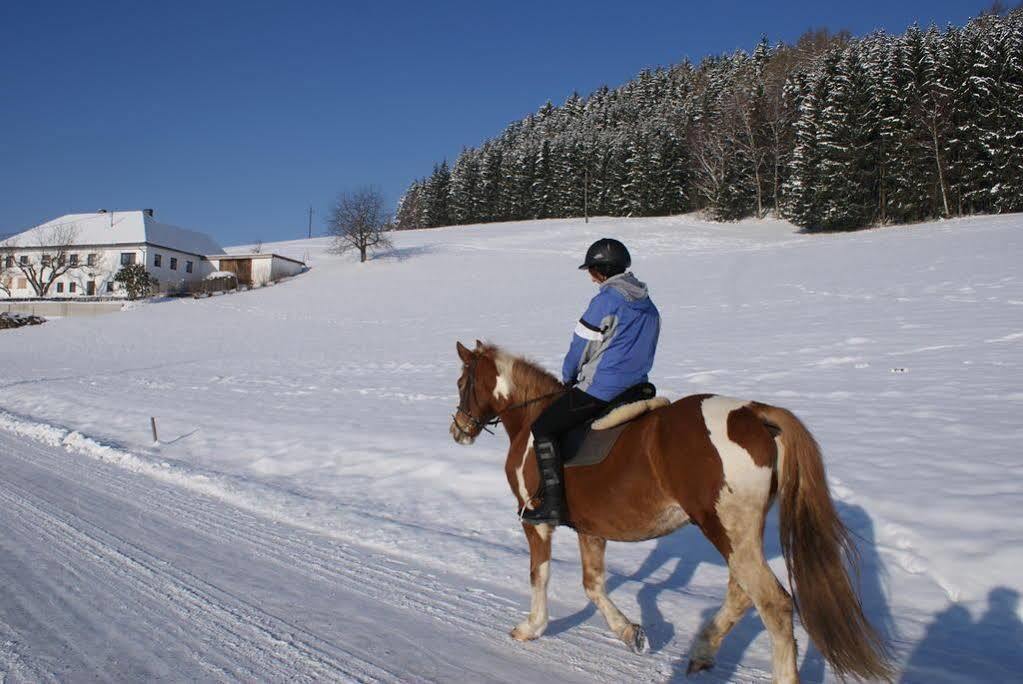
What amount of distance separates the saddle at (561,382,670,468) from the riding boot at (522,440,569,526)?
0.09 m

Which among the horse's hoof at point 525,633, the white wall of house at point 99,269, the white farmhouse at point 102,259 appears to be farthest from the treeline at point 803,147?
the horse's hoof at point 525,633

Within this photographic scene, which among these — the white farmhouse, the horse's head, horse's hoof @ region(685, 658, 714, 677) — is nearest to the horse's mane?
the horse's head

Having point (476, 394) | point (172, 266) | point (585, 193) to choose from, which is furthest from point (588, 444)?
point (585, 193)

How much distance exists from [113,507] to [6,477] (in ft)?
9.11

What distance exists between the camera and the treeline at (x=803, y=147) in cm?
4131

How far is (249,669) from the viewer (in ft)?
12.5

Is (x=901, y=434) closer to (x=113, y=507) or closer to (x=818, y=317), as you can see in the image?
(x=113, y=507)

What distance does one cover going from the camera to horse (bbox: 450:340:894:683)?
11.0 ft

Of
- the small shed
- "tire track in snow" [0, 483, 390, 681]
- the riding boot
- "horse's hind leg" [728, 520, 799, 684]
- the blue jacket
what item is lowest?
"tire track in snow" [0, 483, 390, 681]

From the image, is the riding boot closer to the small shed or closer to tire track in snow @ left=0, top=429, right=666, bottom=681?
tire track in snow @ left=0, top=429, right=666, bottom=681

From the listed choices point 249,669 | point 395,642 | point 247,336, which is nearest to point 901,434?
point 395,642

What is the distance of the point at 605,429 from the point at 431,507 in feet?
15.4

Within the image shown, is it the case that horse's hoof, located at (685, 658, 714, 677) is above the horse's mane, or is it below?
below

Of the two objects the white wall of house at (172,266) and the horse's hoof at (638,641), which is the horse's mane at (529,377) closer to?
the horse's hoof at (638,641)
